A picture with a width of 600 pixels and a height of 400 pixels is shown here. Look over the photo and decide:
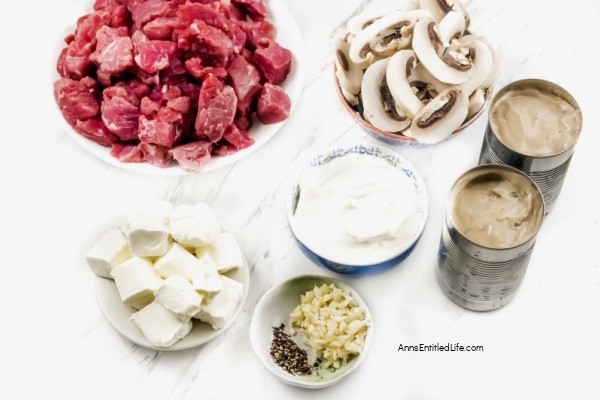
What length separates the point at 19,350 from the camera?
1.97 metres

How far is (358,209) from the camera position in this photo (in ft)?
6.32

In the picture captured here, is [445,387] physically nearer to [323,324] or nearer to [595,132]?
[323,324]

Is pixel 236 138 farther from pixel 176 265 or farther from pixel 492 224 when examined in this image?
pixel 492 224

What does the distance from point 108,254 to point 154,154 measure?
0.82ft

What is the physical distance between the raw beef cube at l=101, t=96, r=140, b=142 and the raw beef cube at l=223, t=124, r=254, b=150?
0.20m

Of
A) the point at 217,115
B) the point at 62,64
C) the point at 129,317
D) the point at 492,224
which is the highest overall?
the point at 62,64

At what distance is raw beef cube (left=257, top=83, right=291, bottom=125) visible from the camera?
2054 mm

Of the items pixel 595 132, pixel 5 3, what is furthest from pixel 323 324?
pixel 5 3

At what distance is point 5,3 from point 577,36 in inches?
53.4

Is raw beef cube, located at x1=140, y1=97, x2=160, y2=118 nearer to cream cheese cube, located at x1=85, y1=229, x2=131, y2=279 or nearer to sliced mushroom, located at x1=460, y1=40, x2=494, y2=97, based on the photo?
cream cheese cube, located at x1=85, y1=229, x2=131, y2=279

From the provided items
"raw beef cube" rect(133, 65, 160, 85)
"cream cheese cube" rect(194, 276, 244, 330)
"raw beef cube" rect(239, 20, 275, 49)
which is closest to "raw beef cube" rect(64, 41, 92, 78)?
"raw beef cube" rect(133, 65, 160, 85)

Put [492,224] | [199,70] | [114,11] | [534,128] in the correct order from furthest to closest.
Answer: [114,11] → [199,70] → [534,128] → [492,224]

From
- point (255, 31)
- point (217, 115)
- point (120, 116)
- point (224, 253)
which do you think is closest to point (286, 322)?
point (224, 253)

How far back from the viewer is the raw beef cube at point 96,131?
2051 mm
